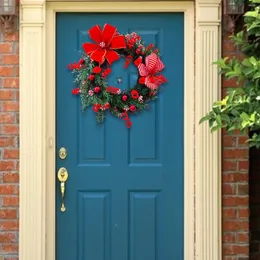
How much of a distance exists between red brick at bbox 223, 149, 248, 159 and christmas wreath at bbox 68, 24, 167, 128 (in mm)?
728

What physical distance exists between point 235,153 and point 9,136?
174 cm

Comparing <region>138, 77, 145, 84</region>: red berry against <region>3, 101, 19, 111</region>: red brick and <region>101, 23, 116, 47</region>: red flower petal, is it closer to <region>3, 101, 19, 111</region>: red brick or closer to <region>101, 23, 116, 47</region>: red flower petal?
<region>101, 23, 116, 47</region>: red flower petal

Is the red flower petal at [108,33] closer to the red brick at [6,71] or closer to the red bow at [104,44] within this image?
the red bow at [104,44]

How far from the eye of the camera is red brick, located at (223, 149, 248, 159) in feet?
15.4

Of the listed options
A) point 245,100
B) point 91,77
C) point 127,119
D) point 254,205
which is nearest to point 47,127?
point 91,77

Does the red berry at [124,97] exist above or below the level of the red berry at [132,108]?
above

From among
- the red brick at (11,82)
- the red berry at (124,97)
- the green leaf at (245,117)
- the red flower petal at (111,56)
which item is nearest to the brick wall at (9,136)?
the red brick at (11,82)

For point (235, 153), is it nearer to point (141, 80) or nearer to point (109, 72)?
point (141, 80)

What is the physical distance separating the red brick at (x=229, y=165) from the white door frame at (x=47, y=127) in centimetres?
6

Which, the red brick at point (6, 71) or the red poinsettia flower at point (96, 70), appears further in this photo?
the red poinsettia flower at point (96, 70)

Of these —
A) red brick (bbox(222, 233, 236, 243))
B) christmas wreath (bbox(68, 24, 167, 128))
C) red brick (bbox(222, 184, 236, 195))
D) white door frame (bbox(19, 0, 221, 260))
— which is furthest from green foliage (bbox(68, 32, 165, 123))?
red brick (bbox(222, 233, 236, 243))

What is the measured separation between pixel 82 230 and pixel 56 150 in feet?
2.19

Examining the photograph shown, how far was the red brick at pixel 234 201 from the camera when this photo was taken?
15.4ft

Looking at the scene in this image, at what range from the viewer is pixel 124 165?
4.84 meters
